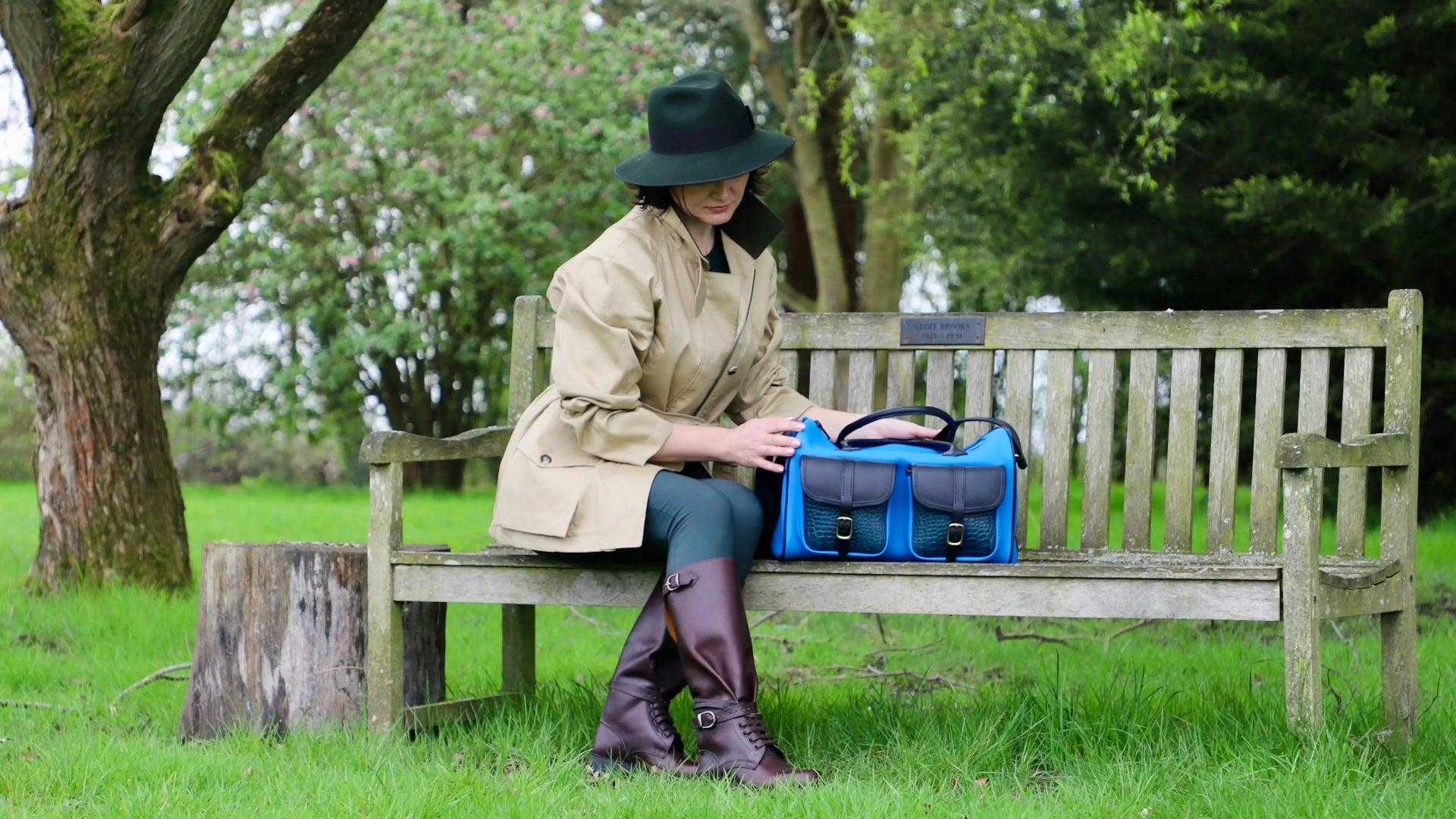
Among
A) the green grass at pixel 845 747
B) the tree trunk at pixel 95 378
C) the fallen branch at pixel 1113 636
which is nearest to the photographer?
the green grass at pixel 845 747

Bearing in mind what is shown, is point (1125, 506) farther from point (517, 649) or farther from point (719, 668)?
point (517, 649)

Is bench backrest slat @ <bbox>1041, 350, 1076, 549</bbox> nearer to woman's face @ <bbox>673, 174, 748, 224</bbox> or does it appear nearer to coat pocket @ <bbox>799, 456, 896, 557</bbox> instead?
coat pocket @ <bbox>799, 456, 896, 557</bbox>

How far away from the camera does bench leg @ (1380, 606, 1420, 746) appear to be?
3422 mm

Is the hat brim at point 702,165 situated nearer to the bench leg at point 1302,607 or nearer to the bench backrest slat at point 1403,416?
the bench leg at point 1302,607

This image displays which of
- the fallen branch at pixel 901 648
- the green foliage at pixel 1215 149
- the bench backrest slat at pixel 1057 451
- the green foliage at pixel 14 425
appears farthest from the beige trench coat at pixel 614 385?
the green foliage at pixel 14 425

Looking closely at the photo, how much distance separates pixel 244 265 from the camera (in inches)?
490

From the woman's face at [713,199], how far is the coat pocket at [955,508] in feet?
2.56

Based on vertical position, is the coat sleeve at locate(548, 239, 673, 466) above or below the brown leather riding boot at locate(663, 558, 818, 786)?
above

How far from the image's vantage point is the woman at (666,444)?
3197mm

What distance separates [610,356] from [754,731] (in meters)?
0.88

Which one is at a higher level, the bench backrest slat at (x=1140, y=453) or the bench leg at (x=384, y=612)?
the bench backrest slat at (x=1140, y=453)

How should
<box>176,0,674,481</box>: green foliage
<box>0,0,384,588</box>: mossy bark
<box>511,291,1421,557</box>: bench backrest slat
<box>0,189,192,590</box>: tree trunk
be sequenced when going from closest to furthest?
<box>511,291,1421,557</box>: bench backrest slat, <box>0,0,384,588</box>: mossy bark, <box>0,189,192,590</box>: tree trunk, <box>176,0,674,481</box>: green foliage

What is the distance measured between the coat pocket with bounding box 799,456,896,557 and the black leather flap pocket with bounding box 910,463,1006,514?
0.21 feet

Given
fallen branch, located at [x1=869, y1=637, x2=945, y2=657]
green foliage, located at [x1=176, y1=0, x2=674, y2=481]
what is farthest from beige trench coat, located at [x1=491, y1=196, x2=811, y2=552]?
green foliage, located at [x1=176, y1=0, x2=674, y2=481]
